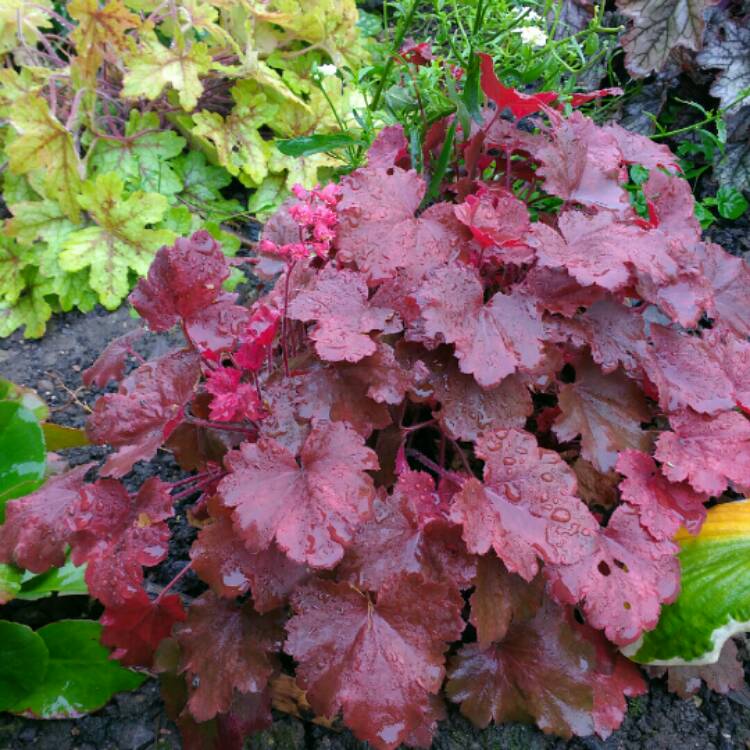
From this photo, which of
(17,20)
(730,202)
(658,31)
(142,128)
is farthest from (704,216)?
(17,20)

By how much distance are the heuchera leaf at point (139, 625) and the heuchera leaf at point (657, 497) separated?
0.71 m

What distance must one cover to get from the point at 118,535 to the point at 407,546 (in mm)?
→ 409

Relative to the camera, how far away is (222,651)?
3.55 ft

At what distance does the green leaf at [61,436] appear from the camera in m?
1.50

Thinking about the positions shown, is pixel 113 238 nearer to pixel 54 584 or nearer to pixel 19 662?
pixel 54 584

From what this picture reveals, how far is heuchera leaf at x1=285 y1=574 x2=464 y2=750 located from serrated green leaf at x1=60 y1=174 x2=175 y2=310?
1.37m

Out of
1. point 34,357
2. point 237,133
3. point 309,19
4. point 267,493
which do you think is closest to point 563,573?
point 267,493

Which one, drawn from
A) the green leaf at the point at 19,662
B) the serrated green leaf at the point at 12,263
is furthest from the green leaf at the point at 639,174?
the green leaf at the point at 19,662

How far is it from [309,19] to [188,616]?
208 centimetres

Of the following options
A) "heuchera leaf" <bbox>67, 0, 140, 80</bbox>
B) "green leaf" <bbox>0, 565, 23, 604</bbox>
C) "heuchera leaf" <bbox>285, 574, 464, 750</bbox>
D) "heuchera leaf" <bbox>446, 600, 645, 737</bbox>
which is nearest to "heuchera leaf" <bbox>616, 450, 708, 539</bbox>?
"heuchera leaf" <bbox>446, 600, 645, 737</bbox>

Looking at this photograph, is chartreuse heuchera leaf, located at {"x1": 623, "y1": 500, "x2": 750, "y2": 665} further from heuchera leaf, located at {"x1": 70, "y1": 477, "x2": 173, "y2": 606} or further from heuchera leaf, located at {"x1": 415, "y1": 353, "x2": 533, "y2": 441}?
heuchera leaf, located at {"x1": 70, "y1": 477, "x2": 173, "y2": 606}

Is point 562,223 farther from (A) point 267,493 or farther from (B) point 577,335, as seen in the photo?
(A) point 267,493

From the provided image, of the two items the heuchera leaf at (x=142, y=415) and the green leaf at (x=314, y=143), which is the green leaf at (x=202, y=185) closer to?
the green leaf at (x=314, y=143)

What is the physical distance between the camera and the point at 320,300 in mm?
1074
